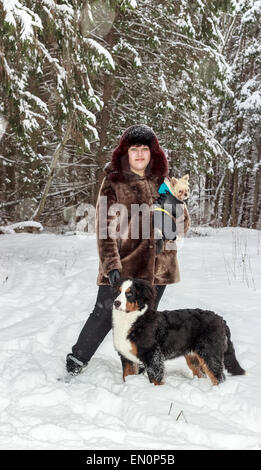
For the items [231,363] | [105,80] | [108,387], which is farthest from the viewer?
[105,80]

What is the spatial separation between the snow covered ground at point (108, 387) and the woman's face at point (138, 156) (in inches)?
77.3

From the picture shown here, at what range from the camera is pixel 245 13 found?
52.3 feet

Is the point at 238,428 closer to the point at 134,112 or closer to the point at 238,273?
the point at 238,273

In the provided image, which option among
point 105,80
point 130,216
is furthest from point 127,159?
point 105,80

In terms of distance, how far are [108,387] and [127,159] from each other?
2091mm

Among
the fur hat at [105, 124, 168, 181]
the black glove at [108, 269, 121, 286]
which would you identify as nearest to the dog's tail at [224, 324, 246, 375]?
the black glove at [108, 269, 121, 286]

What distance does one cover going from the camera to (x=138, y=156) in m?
3.50

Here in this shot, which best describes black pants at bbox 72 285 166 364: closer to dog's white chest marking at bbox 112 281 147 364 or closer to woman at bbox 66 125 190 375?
woman at bbox 66 125 190 375

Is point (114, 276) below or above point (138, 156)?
below

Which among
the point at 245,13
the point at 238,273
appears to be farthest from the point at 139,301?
the point at 245,13

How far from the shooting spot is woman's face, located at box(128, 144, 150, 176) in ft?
11.5

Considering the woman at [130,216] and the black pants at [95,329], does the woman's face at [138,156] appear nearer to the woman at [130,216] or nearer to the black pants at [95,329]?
the woman at [130,216]

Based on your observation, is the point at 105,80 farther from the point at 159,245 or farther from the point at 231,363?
the point at 231,363

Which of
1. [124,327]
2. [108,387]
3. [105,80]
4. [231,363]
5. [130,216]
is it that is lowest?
[108,387]
